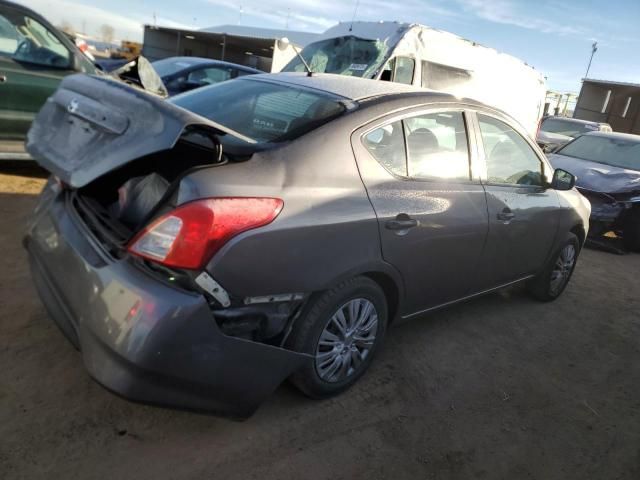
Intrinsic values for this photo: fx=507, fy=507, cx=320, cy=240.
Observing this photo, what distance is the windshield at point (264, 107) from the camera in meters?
2.53

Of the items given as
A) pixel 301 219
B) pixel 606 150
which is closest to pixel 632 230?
pixel 606 150

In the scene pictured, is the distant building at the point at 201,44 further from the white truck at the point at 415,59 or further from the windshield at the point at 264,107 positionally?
the windshield at the point at 264,107

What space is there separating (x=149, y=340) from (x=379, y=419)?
138cm

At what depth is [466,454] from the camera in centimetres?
256

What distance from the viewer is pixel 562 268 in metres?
4.66

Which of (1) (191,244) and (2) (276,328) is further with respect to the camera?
(2) (276,328)

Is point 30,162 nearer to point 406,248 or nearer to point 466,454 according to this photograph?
point 406,248

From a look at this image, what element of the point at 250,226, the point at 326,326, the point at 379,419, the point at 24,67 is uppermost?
the point at 24,67

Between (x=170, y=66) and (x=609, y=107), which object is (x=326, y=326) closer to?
(x=170, y=66)

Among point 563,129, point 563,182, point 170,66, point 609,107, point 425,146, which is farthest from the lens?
point 609,107

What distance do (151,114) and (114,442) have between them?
142cm

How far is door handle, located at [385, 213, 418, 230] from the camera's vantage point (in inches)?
103

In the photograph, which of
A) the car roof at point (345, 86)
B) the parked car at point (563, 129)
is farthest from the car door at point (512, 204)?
the parked car at point (563, 129)

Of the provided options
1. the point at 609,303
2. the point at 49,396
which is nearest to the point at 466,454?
the point at 49,396
